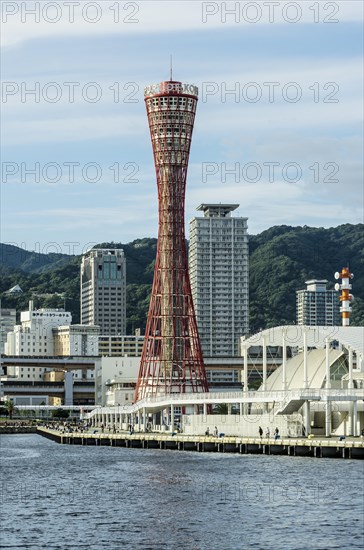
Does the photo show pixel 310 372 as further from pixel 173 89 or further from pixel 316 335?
pixel 173 89

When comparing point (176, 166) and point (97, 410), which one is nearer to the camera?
point (176, 166)

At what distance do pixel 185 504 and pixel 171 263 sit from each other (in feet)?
289

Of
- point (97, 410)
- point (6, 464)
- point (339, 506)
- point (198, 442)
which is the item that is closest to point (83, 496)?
point (339, 506)

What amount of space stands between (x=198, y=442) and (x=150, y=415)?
1792 inches

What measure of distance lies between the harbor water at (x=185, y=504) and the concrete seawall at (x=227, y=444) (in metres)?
2.23

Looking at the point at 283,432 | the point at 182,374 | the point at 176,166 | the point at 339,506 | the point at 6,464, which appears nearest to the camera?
the point at 339,506

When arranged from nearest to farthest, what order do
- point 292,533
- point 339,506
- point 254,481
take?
point 292,533
point 339,506
point 254,481

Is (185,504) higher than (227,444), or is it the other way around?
(227,444)

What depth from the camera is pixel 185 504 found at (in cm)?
6969

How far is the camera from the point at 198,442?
11362 centimetres

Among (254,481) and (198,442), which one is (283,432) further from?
(254,481)

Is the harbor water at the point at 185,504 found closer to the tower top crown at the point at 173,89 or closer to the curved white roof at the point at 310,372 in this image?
the curved white roof at the point at 310,372

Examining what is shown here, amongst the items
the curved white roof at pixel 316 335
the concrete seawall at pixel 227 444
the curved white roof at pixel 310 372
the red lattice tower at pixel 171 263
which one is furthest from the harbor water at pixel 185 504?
the red lattice tower at pixel 171 263

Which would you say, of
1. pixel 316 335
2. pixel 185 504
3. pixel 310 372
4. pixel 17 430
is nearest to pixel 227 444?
pixel 316 335
